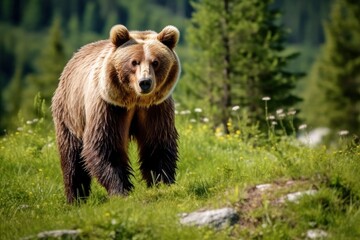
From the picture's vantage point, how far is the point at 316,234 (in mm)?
5898

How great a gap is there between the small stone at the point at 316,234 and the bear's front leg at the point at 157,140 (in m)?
2.55

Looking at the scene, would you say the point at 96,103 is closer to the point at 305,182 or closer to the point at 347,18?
the point at 305,182

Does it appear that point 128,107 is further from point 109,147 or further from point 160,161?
point 160,161

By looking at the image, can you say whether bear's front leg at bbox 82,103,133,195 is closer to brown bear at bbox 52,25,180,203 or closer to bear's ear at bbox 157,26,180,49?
brown bear at bbox 52,25,180,203

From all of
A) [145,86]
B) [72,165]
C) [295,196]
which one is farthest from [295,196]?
[72,165]

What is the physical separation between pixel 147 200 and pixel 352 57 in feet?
125

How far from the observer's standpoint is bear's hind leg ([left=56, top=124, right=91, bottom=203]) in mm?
8977

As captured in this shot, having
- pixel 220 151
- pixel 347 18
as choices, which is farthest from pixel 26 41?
pixel 220 151

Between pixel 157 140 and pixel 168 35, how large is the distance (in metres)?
1.27

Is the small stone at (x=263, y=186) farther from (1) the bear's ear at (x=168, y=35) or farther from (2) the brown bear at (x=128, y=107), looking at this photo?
(1) the bear's ear at (x=168, y=35)

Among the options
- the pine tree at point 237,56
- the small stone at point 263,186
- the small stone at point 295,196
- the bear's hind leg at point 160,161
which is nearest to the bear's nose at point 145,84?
the bear's hind leg at point 160,161

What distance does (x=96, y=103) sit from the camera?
7980 millimetres

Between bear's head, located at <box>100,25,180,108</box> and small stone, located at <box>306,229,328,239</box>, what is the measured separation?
2.46 meters

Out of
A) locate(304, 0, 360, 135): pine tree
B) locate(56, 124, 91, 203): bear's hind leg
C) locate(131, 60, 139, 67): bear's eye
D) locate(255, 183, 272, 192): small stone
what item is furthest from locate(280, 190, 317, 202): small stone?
locate(304, 0, 360, 135): pine tree
